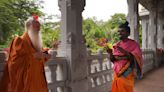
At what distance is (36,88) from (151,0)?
34.3ft

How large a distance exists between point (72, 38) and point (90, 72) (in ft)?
4.63

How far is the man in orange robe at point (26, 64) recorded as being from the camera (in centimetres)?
301

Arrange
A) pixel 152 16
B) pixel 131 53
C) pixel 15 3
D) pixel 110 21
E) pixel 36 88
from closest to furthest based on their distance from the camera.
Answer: pixel 36 88 < pixel 131 53 < pixel 152 16 < pixel 15 3 < pixel 110 21

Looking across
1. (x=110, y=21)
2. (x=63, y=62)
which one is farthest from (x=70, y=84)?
(x=110, y=21)

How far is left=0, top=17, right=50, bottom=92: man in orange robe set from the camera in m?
3.01

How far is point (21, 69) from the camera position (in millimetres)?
3061

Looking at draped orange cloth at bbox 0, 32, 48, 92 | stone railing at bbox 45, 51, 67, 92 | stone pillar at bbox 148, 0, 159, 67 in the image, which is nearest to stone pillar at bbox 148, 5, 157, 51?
stone pillar at bbox 148, 0, 159, 67

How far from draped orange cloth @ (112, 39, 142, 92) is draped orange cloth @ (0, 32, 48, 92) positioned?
63.5 inches

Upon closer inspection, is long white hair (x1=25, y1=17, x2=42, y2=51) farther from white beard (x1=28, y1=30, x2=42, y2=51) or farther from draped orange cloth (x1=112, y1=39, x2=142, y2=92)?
draped orange cloth (x1=112, y1=39, x2=142, y2=92)

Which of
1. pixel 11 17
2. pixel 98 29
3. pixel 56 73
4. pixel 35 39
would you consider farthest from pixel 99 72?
pixel 98 29

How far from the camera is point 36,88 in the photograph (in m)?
3.24

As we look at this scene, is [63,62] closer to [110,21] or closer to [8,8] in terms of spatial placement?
[8,8]

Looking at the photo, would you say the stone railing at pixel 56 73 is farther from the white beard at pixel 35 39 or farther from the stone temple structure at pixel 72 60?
the white beard at pixel 35 39

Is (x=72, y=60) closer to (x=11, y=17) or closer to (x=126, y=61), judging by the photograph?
(x=126, y=61)
